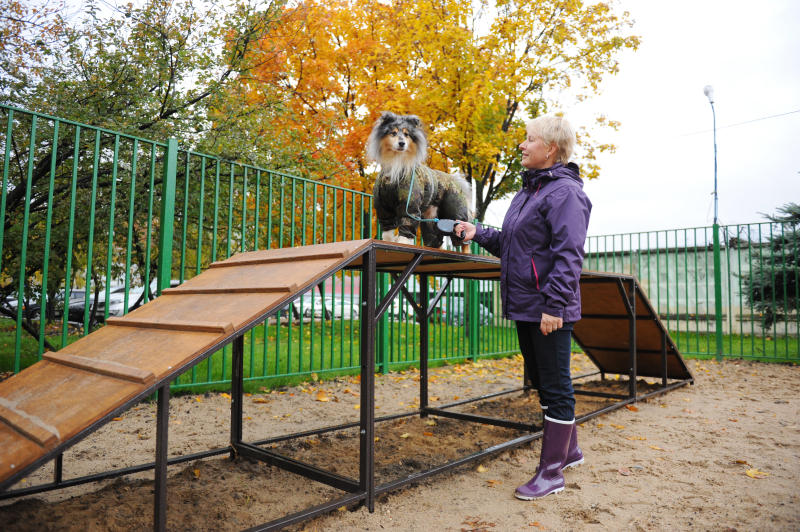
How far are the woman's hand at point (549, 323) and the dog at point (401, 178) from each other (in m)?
0.88

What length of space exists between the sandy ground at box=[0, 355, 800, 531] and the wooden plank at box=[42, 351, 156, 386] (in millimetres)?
661

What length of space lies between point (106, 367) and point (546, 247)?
208 cm

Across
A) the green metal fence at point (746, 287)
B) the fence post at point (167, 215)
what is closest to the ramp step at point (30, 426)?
the fence post at point (167, 215)

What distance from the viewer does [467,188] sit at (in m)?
3.80

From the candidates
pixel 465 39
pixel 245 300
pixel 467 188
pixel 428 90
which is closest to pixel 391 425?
pixel 467 188

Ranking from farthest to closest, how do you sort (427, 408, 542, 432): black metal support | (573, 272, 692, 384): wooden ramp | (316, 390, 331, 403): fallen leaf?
(316, 390, 331, 403): fallen leaf < (573, 272, 692, 384): wooden ramp < (427, 408, 542, 432): black metal support

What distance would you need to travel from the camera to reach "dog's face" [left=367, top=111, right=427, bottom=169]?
3270mm

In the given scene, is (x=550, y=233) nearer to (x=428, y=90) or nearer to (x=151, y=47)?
(x=151, y=47)

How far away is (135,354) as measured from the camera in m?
1.83

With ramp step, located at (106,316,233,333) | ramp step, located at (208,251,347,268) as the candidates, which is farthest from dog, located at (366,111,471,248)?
ramp step, located at (106,316,233,333)

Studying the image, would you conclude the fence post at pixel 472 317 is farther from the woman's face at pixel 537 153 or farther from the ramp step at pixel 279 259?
the ramp step at pixel 279 259

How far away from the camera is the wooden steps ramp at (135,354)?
1417 mm

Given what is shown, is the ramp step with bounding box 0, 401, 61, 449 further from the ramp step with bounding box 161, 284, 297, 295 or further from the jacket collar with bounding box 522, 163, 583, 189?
the jacket collar with bounding box 522, 163, 583, 189

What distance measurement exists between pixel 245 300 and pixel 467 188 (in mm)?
2250
